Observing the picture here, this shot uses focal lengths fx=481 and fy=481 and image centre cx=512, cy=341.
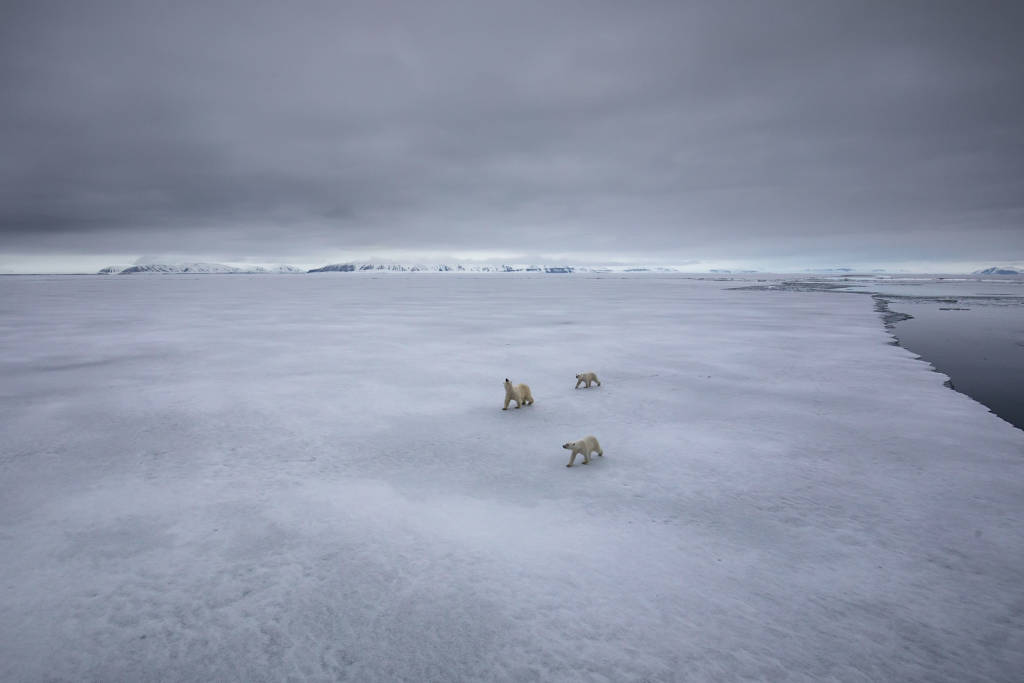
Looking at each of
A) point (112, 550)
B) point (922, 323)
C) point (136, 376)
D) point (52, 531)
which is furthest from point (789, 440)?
point (922, 323)

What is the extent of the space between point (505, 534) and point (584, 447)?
2.17m

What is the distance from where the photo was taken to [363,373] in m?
13.3

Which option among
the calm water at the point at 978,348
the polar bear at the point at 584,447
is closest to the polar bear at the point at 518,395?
the polar bear at the point at 584,447

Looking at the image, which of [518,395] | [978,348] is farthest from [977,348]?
[518,395]

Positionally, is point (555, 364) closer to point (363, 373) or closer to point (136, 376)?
point (363, 373)

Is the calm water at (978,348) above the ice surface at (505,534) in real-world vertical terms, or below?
above

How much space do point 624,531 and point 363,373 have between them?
9.63 metres

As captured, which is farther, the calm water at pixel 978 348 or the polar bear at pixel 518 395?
the calm water at pixel 978 348

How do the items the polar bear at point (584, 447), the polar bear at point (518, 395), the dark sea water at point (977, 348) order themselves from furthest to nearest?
the dark sea water at point (977, 348) < the polar bear at point (518, 395) < the polar bear at point (584, 447)

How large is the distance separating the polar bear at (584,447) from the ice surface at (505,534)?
0.80 feet

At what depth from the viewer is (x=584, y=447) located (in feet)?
23.1

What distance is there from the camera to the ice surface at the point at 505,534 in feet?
12.2

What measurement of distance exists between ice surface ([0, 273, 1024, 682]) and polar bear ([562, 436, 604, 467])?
0.24 meters

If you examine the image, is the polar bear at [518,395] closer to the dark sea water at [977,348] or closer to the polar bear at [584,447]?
the polar bear at [584,447]
